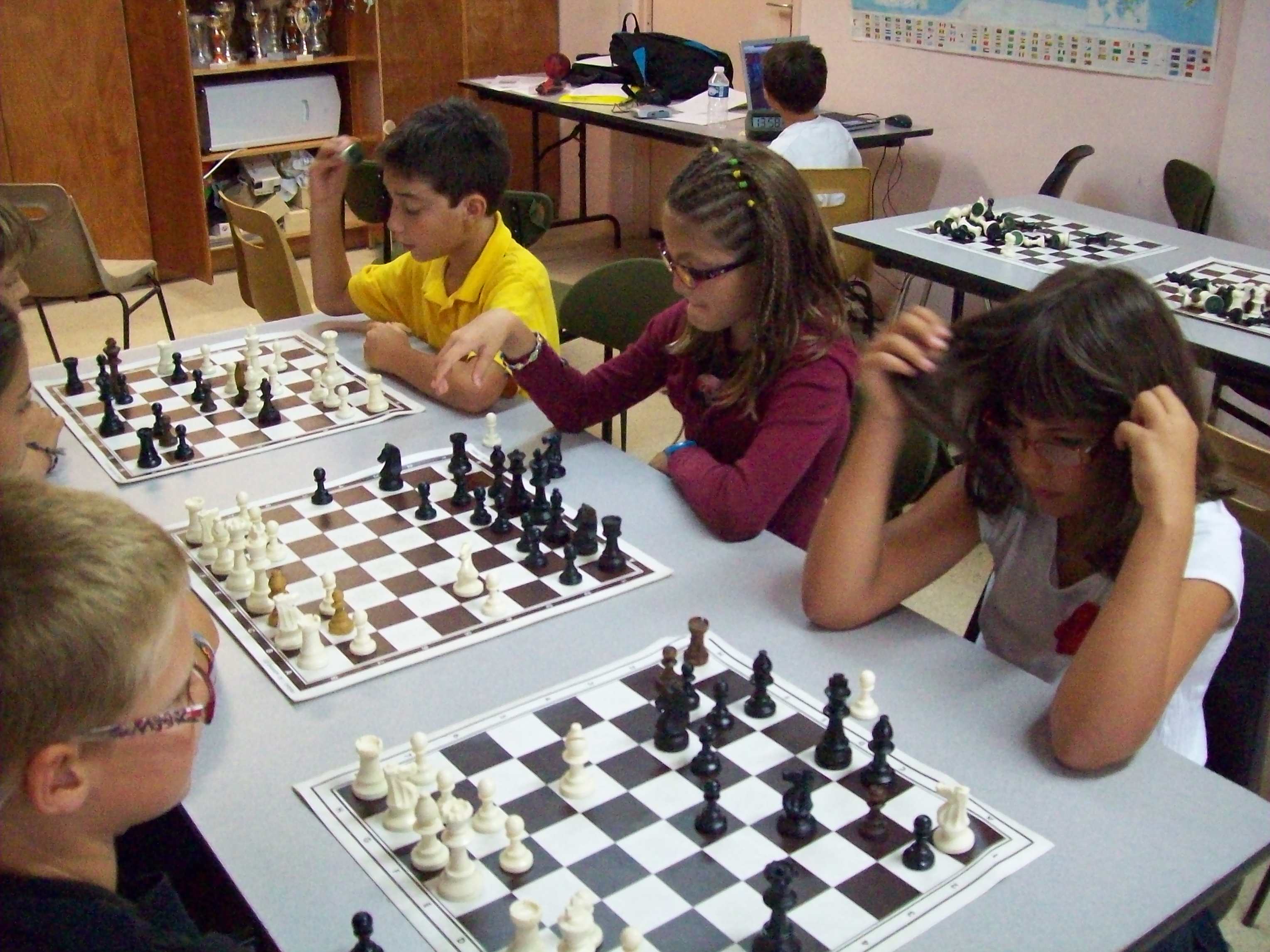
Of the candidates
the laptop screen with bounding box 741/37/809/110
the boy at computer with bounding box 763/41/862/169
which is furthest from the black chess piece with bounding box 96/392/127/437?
the laptop screen with bounding box 741/37/809/110

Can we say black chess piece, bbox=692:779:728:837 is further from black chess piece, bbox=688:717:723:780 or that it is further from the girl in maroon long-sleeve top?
the girl in maroon long-sleeve top

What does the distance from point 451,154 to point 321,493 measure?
101cm

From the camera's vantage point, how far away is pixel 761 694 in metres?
1.44

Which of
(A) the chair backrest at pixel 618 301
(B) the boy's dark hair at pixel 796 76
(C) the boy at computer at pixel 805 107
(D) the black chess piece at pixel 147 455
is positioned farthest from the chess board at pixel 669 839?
(B) the boy's dark hair at pixel 796 76

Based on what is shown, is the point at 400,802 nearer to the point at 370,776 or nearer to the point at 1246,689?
the point at 370,776

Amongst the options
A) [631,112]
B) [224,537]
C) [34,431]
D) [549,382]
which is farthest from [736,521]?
[631,112]

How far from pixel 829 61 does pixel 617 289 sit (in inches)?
124

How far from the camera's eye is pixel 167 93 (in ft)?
18.2

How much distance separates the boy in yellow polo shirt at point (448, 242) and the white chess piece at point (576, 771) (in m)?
1.26

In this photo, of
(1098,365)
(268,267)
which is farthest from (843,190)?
(1098,365)

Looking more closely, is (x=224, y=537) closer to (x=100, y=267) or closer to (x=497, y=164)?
(x=497, y=164)

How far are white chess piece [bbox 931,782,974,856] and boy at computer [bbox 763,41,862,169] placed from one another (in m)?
3.72

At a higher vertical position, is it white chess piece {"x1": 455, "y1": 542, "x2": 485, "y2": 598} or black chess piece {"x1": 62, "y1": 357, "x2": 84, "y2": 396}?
black chess piece {"x1": 62, "y1": 357, "x2": 84, "y2": 396}

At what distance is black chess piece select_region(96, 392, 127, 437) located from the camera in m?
2.20
